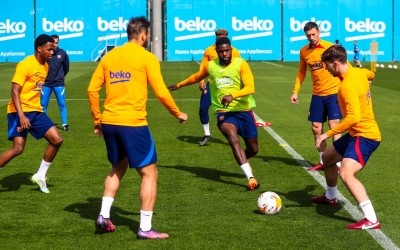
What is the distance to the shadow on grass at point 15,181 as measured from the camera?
10695mm

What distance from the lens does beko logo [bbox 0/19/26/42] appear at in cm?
6638

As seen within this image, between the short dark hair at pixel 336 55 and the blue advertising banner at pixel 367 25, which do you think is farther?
the blue advertising banner at pixel 367 25

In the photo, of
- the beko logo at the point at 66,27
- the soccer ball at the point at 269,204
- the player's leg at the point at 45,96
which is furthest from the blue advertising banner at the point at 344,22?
the soccer ball at the point at 269,204

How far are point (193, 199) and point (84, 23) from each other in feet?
190

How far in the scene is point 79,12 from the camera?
217 ft

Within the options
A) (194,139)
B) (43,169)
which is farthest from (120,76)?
(194,139)

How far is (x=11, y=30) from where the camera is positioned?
66500mm

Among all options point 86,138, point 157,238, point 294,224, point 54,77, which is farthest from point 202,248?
point 54,77

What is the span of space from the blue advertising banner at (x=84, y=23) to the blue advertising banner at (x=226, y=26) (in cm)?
418

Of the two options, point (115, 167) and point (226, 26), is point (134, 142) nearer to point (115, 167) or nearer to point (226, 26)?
point (115, 167)

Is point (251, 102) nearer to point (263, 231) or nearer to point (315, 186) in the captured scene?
point (315, 186)

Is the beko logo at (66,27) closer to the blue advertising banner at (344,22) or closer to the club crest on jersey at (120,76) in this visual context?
the blue advertising banner at (344,22)

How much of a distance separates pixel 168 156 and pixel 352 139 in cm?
576

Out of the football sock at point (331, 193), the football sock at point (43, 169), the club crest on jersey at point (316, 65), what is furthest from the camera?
the club crest on jersey at point (316, 65)
